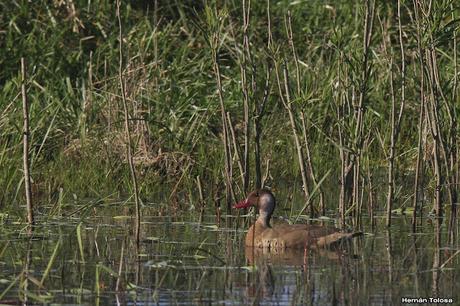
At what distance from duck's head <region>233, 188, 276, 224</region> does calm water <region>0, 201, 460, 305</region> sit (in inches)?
9.0

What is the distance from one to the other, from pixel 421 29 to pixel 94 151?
174 inches

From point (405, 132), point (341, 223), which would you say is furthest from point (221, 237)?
point (405, 132)

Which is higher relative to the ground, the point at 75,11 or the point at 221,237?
the point at 75,11

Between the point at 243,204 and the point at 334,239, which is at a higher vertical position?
the point at 243,204

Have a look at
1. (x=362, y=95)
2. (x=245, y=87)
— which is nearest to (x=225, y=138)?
(x=245, y=87)

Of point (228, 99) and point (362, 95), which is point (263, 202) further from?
point (228, 99)

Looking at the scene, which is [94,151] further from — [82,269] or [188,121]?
[82,269]

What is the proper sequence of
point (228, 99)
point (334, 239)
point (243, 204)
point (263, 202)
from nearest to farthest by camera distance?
1. point (334, 239)
2. point (263, 202)
3. point (243, 204)
4. point (228, 99)

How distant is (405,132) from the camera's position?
1562 cm

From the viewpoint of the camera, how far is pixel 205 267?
29.4ft

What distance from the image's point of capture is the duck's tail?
32.6ft

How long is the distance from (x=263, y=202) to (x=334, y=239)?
140 cm

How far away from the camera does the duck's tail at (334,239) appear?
9938 mm

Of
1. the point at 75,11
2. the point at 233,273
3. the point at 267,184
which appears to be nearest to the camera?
the point at 233,273
